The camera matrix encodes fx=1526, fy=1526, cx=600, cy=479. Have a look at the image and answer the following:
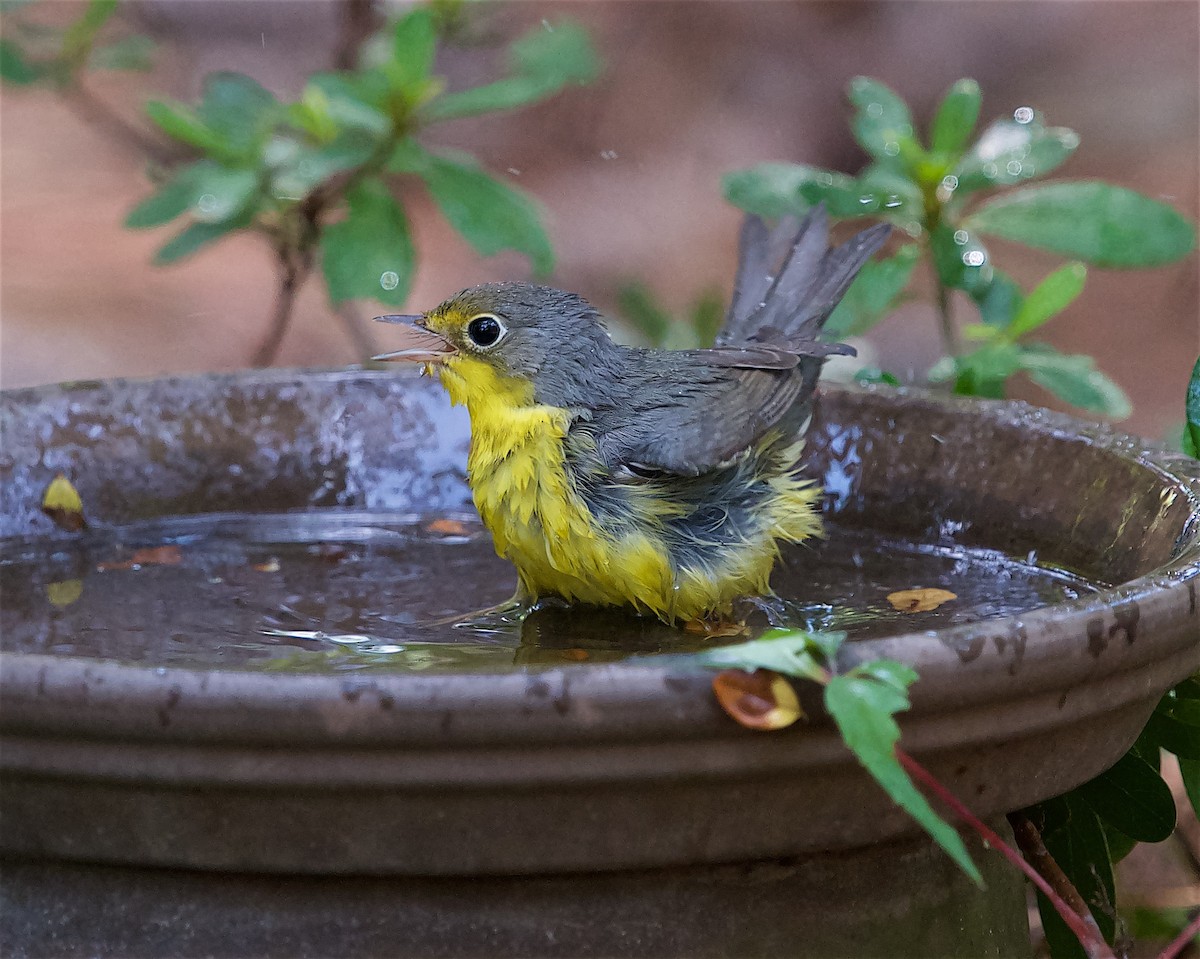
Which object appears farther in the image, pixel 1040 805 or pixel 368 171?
pixel 368 171

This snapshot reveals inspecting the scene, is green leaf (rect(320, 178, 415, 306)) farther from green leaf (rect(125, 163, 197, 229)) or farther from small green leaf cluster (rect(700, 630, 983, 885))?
small green leaf cluster (rect(700, 630, 983, 885))

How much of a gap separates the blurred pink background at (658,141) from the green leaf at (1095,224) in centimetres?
629

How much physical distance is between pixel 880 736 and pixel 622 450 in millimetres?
1486

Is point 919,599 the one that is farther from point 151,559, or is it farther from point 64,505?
point 64,505

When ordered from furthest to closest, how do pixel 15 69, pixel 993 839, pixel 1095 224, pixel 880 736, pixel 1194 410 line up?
pixel 15 69 → pixel 1095 224 → pixel 1194 410 → pixel 993 839 → pixel 880 736

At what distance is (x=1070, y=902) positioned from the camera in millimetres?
2771

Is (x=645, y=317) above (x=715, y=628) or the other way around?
the other way around

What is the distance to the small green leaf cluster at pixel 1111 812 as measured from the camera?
116 inches

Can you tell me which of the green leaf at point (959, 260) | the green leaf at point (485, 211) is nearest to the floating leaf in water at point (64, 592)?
the green leaf at point (485, 211)

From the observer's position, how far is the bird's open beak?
353cm

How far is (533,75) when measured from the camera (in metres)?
4.96

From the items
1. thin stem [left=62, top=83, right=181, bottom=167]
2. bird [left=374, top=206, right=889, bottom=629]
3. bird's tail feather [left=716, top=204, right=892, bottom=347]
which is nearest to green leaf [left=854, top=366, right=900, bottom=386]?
bird's tail feather [left=716, top=204, right=892, bottom=347]

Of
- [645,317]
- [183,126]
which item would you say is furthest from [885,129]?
[645,317]

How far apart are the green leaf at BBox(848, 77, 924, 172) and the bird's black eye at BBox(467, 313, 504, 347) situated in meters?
1.37
